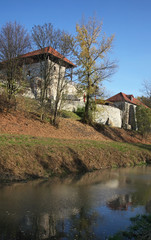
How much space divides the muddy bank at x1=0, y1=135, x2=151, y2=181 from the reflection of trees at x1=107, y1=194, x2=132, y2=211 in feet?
12.5

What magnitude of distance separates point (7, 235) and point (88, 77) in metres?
21.5

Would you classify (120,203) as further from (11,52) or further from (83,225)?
(11,52)

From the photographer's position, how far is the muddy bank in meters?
9.86

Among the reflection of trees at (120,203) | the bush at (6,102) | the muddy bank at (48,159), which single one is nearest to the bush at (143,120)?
the muddy bank at (48,159)

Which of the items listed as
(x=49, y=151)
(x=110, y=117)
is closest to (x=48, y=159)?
(x=49, y=151)

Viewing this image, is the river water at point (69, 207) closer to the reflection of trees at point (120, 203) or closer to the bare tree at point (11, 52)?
the reflection of trees at point (120, 203)

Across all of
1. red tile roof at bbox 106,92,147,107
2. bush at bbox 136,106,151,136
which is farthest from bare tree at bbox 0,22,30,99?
red tile roof at bbox 106,92,147,107

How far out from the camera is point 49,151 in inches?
490

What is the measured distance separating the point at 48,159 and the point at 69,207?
498 centimetres

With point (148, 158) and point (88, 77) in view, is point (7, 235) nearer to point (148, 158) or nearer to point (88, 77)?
point (148, 158)

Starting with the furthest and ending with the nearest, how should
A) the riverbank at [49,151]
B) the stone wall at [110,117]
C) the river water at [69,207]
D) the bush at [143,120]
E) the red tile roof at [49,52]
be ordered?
the stone wall at [110,117] < the bush at [143,120] < the red tile roof at [49,52] < the riverbank at [49,151] < the river water at [69,207]

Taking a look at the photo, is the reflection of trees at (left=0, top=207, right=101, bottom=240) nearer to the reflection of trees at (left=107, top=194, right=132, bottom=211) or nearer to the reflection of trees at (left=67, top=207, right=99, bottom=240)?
the reflection of trees at (left=67, top=207, right=99, bottom=240)

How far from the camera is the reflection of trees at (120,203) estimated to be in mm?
7239

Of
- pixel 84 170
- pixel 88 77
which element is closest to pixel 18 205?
pixel 84 170
